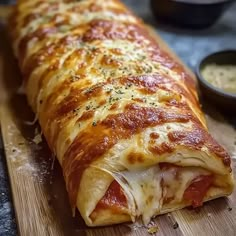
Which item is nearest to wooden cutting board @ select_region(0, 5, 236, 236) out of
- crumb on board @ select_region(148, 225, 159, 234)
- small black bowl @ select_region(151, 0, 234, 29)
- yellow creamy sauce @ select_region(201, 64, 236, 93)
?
crumb on board @ select_region(148, 225, 159, 234)

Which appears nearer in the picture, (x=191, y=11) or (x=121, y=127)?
(x=121, y=127)

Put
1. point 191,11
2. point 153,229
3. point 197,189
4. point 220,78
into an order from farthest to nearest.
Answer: point 191,11
point 220,78
point 197,189
point 153,229

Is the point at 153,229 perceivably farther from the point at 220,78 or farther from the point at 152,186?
the point at 220,78

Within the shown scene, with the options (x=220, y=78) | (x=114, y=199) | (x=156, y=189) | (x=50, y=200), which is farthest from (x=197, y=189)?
(x=220, y=78)

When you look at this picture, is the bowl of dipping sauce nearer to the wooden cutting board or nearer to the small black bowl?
the wooden cutting board

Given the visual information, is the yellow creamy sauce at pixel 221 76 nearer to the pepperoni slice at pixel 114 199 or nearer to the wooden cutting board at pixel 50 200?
the wooden cutting board at pixel 50 200

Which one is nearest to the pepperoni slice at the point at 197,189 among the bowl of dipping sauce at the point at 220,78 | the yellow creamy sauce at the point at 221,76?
the bowl of dipping sauce at the point at 220,78

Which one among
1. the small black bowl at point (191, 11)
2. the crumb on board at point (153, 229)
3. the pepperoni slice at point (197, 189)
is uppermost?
the pepperoni slice at point (197, 189)

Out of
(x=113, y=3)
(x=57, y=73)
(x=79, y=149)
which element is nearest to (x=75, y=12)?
(x=113, y=3)
